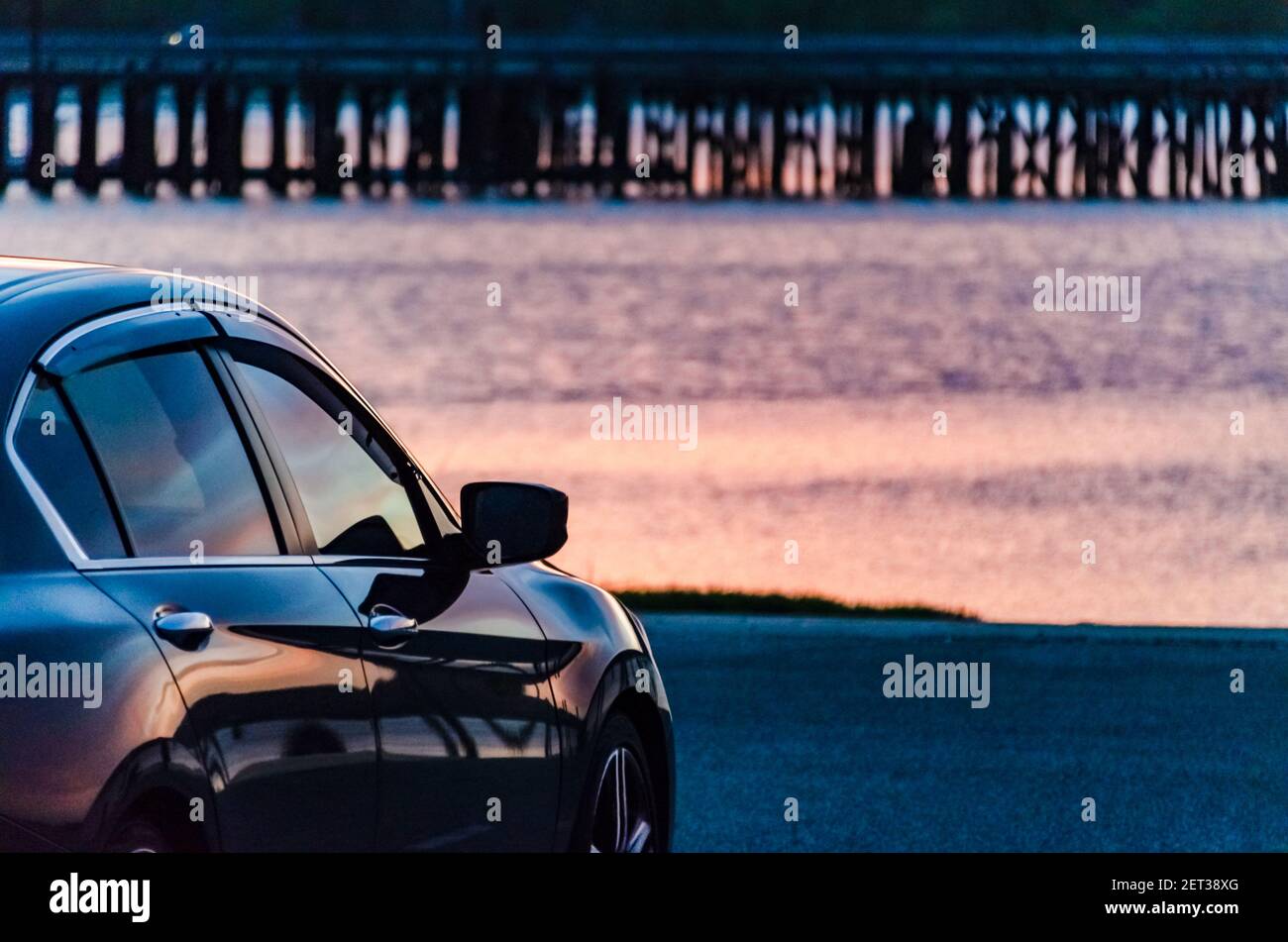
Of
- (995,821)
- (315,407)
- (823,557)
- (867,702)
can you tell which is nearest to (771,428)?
(823,557)

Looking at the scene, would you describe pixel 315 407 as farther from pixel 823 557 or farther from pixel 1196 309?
pixel 1196 309

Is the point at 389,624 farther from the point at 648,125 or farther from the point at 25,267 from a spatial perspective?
the point at 648,125

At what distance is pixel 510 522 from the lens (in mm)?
4410

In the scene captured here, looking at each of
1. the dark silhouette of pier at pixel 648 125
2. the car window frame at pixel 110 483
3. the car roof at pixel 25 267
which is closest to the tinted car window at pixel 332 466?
the car window frame at pixel 110 483

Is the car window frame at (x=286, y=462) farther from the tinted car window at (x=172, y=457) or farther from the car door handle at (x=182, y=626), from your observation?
the car door handle at (x=182, y=626)

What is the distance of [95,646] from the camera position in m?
3.03

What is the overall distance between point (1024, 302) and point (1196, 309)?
369cm

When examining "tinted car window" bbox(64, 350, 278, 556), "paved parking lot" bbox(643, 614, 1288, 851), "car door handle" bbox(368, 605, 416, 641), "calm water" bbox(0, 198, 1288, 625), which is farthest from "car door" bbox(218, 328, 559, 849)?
"calm water" bbox(0, 198, 1288, 625)

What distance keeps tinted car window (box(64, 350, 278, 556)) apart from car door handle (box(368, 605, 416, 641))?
0.20 meters

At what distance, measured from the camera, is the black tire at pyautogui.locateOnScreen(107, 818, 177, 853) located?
3033mm

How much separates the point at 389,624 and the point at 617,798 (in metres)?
1.31

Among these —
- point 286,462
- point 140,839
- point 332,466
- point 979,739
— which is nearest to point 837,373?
point 979,739

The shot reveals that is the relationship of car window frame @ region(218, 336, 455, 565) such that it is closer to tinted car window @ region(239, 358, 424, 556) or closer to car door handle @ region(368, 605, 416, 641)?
tinted car window @ region(239, 358, 424, 556)

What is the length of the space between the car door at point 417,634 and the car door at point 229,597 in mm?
88
